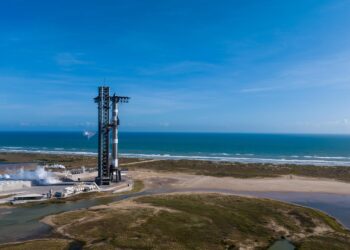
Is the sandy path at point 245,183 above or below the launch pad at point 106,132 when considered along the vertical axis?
below

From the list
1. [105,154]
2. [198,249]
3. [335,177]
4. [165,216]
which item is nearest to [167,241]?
[198,249]

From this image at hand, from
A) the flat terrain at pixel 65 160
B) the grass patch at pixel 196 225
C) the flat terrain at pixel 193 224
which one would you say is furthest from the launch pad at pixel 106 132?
the flat terrain at pixel 65 160

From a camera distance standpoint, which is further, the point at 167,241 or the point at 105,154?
the point at 105,154

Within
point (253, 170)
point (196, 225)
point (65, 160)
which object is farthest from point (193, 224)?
point (65, 160)

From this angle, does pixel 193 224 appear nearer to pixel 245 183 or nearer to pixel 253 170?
pixel 245 183

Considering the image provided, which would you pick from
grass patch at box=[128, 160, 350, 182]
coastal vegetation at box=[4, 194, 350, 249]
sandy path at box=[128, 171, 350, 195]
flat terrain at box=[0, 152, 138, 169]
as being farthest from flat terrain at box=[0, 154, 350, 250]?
flat terrain at box=[0, 152, 138, 169]

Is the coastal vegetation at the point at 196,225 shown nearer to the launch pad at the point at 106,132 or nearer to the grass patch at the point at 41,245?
the grass patch at the point at 41,245

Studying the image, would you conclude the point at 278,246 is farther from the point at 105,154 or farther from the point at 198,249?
the point at 105,154
